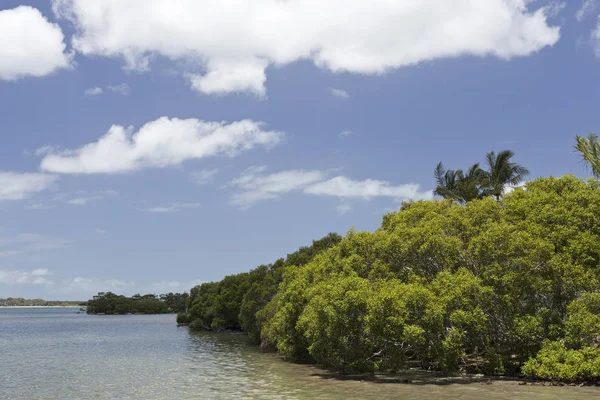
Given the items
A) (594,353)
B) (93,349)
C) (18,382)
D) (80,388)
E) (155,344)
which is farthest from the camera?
(155,344)

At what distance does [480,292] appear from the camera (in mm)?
27734

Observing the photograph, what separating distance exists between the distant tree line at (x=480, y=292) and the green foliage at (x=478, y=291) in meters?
0.06

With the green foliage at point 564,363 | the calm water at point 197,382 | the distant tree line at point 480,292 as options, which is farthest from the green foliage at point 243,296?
the green foliage at point 564,363

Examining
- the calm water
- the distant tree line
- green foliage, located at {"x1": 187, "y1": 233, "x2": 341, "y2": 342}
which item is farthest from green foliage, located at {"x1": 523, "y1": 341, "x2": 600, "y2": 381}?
green foliage, located at {"x1": 187, "y1": 233, "x2": 341, "y2": 342}

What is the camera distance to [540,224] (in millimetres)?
30344

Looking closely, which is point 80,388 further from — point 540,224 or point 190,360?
point 540,224

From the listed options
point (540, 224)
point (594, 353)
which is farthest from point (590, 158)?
point (594, 353)

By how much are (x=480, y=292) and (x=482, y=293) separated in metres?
0.11

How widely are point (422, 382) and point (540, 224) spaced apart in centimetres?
1112

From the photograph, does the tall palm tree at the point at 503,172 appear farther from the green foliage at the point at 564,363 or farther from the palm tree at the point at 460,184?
the green foliage at the point at 564,363

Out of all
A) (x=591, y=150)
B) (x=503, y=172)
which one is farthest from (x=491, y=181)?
(x=591, y=150)

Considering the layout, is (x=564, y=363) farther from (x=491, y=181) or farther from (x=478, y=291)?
(x=491, y=181)

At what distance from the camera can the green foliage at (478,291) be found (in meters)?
27.2

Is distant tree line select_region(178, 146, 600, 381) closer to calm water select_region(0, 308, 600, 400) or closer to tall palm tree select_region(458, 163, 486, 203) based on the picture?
calm water select_region(0, 308, 600, 400)
